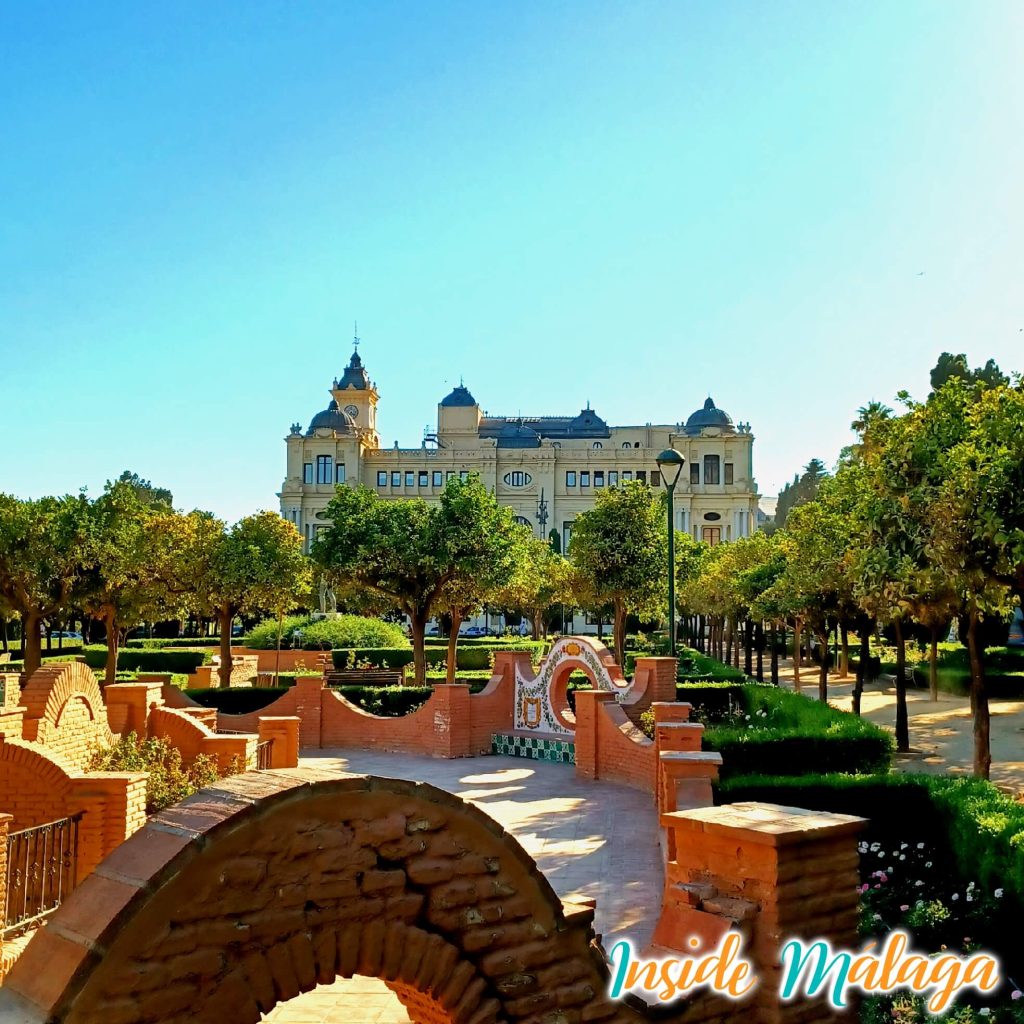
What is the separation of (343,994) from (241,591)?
64.3ft

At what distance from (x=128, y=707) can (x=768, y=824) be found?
36.6 ft

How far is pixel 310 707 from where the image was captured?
62.6 feet

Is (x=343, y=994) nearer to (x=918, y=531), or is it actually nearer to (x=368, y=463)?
(x=918, y=531)

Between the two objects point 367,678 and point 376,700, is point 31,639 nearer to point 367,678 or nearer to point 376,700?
point 367,678

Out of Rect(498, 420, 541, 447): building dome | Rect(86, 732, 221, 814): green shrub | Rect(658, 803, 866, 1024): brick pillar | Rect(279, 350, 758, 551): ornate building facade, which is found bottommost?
Rect(86, 732, 221, 814): green shrub

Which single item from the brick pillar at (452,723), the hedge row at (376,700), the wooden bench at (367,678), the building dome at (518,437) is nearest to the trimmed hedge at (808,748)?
the brick pillar at (452,723)

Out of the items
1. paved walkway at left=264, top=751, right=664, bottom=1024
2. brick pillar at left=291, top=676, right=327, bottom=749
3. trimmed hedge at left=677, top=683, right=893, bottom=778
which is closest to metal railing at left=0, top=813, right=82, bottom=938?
paved walkway at left=264, top=751, right=664, bottom=1024

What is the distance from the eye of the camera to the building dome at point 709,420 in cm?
8919

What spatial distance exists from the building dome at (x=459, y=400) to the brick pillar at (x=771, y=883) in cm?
9136

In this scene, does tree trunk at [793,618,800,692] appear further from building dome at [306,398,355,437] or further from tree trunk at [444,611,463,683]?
building dome at [306,398,355,437]

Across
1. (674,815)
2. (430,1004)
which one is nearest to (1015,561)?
(674,815)

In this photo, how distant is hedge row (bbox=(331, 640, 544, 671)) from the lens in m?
30.1

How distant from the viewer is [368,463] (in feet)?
292

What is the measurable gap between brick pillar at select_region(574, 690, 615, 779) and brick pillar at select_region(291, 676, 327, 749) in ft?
20.7
